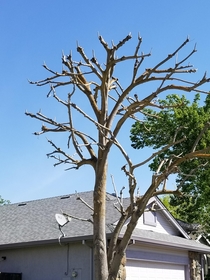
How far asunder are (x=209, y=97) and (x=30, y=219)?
11.6 metres

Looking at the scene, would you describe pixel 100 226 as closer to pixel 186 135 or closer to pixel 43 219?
pixel 43 219

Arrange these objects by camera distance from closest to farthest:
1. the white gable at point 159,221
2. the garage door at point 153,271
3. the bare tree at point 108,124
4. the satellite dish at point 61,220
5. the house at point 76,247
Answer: the bare tree at point 108,124, the satellite dish at point 61,220, the house at point 76,247, the garage door at point 153,271, the white gable at point 159,221

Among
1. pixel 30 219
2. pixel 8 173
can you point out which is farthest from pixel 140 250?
pixel 8 173

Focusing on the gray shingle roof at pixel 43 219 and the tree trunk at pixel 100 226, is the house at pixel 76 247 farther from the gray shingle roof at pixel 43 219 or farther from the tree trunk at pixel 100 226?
the tree trunk at pixel 100 226

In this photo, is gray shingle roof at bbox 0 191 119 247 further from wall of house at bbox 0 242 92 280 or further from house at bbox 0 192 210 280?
wall of house at bbox 0 242 92 280

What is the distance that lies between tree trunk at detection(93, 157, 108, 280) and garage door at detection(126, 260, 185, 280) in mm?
6776

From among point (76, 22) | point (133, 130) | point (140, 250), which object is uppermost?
point (133, 130)

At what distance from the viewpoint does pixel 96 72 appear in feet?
22.4

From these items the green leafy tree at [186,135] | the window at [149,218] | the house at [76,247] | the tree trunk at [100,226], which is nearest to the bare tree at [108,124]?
the tree trunk at [100,226]

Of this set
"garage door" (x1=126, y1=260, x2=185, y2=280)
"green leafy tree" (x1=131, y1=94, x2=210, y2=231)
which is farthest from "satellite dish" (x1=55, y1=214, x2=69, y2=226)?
"green leafy tree" (x1=131, y1=94, x2=210, y2=231)

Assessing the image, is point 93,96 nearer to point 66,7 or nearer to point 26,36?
point 66,7

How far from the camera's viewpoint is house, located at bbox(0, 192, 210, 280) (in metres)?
12.2

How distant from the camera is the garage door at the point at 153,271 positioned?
12.8m

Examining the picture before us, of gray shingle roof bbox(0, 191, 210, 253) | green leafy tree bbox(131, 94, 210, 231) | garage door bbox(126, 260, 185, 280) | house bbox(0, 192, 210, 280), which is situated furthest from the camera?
green leafy tree bbox(131, 94, 210, 231)
